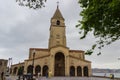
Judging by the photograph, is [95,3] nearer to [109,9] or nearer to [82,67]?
[109,9]

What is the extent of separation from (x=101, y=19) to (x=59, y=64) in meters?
53.1

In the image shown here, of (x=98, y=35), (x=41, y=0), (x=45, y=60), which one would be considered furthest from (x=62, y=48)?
(x=41, y=0)

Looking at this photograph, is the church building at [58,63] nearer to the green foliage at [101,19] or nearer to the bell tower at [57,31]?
the bell tower at [57,31]

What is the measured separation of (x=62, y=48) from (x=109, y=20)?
51.8m

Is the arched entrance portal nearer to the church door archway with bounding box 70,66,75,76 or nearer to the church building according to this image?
the church building

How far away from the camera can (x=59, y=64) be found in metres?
63.5

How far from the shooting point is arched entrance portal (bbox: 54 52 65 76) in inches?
2472

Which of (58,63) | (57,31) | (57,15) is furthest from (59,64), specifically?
(57,15)

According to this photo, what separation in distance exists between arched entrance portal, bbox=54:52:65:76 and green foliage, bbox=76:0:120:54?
50759mm

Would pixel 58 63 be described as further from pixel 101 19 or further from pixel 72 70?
pixel 101 19

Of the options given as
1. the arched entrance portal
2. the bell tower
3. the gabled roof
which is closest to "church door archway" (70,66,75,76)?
the arched entrance portal

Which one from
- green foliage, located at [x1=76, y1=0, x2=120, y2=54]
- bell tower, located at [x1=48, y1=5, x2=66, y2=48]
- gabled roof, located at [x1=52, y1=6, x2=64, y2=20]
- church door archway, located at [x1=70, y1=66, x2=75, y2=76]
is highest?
gabled roof, located at [x1=52, y1=6, x2=64, y2=20]

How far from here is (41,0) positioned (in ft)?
22.7

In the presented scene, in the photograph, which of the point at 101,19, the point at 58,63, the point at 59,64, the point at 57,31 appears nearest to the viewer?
the point at 101,19
